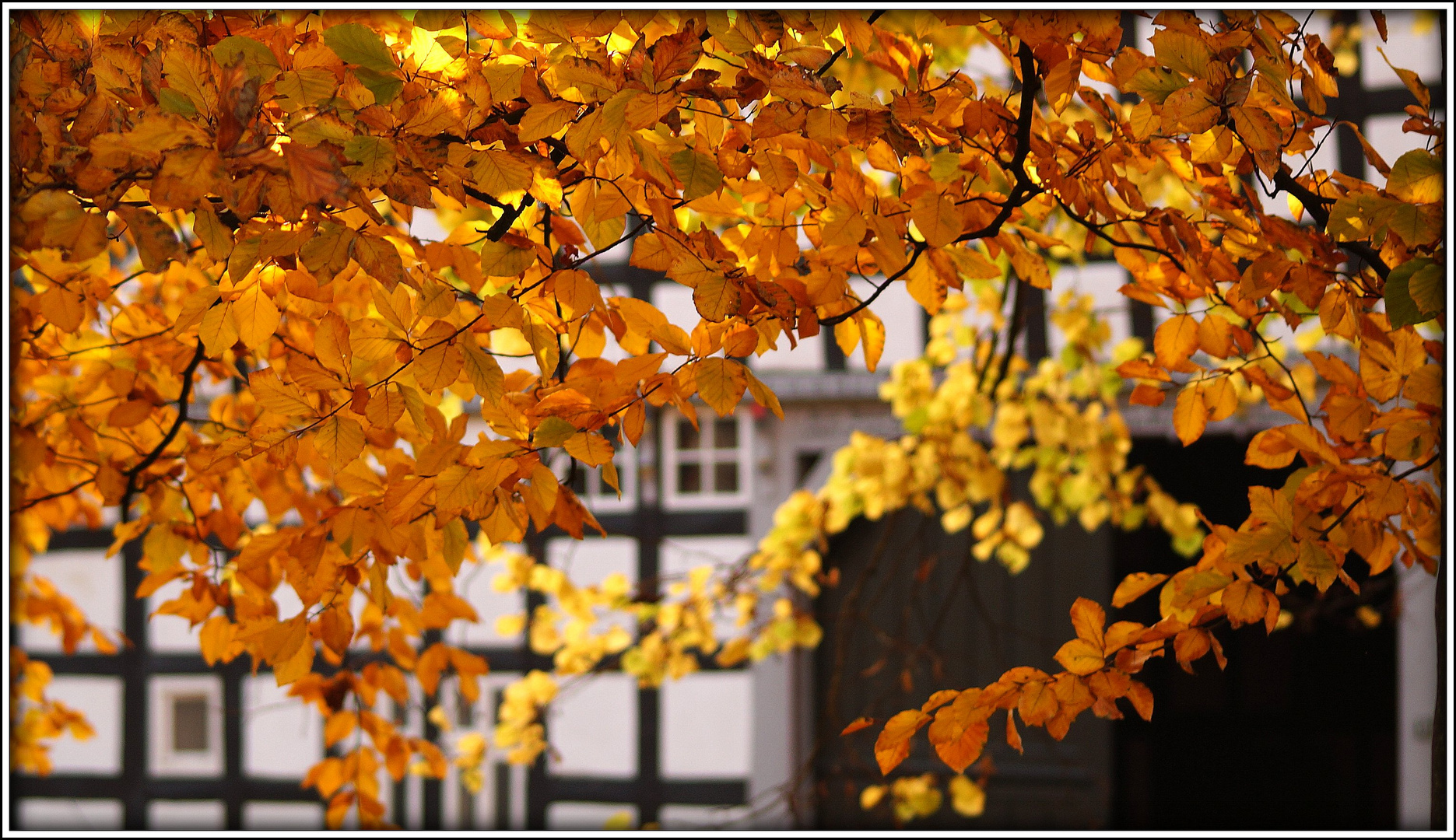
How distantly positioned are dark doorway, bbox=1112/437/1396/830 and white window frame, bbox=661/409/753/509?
4.78 feet

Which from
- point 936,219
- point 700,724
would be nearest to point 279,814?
point 700,724

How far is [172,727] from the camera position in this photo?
134 inches

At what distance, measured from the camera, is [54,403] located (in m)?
1.09

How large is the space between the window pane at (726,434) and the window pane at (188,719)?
2.04 m

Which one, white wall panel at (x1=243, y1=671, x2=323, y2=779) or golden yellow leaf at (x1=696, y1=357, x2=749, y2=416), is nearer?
golden yellow leaf at (x1=696, y1=357, x2=749, y2=416)

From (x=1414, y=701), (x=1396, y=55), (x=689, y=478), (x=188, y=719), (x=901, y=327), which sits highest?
(x=1396, y=55)

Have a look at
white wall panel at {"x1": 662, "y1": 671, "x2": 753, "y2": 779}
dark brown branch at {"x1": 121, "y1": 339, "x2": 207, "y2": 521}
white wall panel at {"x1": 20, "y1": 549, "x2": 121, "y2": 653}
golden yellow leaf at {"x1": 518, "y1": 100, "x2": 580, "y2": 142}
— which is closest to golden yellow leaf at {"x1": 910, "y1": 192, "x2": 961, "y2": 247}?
golden yellow leaf at {"x1": 518, "y1": 100, "x2": 580, "y2": 142}

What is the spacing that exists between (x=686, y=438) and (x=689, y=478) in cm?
13

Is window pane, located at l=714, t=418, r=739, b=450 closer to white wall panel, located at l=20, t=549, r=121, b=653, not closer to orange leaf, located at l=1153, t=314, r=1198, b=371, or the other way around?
white wall panel, located at l=20, t=549, r=121, b=653

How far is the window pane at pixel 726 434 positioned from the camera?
3250mm

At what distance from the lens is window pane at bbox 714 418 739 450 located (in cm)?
325

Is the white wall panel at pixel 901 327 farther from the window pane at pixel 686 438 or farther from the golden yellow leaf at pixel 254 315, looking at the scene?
the golden yellow leaf at pixel 254 315

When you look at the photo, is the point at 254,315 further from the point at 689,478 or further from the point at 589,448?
the point at 689,478

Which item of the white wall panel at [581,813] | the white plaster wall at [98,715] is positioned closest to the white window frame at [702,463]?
the white wall panel at [581,813]
